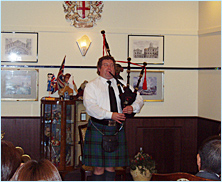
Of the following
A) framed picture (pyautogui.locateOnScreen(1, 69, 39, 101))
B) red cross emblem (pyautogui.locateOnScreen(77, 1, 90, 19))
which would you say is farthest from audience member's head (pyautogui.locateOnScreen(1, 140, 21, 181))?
red cross emblem (pyautogui.locateOnScreen(77, 1, 90, 19))

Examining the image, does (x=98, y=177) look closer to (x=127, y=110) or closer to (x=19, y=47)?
(x=127, y=110)

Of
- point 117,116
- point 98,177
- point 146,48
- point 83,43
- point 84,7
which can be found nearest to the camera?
point 117,116

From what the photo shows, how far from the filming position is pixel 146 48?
466cm

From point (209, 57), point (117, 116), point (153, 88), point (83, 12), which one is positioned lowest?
point (117, 116)

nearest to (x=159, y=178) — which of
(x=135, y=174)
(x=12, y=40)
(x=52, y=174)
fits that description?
(x=52, y=174)

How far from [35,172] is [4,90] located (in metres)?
3.53

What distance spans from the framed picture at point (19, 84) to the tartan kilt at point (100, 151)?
159 cm

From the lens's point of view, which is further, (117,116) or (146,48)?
(146,48)

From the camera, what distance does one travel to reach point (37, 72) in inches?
177

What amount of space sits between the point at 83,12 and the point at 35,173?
3.58m

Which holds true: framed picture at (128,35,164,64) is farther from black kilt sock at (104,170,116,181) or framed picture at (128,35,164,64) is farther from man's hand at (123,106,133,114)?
black kilt sock at (104,170,116,181)

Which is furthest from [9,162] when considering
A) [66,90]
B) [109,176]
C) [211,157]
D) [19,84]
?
[19,84]

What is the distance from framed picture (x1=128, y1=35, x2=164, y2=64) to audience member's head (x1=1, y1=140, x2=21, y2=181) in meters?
3.53

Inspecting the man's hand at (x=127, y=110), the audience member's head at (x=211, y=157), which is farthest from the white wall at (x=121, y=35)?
the audience member's head at (x=211, y=157)
